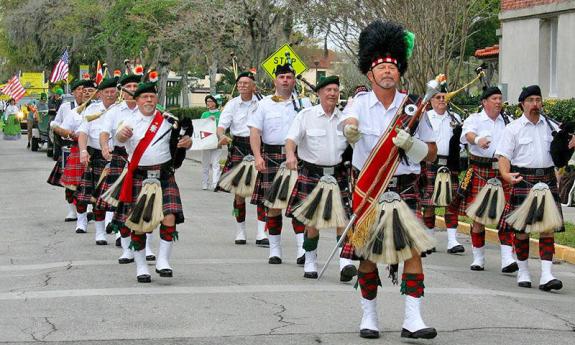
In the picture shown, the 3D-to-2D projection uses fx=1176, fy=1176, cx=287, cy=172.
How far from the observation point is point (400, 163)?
8078 mm

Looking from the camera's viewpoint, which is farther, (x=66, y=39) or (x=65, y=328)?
(x=66, y=39)

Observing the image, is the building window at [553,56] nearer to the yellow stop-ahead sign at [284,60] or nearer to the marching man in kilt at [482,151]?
the yellow stop-ahead sign at [284,60]

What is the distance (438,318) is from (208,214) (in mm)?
9204

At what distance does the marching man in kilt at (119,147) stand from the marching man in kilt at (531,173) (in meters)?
3.54

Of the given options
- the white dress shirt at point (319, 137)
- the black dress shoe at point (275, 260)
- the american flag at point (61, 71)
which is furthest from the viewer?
the american flag at point (61, 71)

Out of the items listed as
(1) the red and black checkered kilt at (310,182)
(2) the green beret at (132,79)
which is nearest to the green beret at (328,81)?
(1) the red and black checkered kilt at (310,182)

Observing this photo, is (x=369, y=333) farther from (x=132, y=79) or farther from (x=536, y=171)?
(x=132, y=79)

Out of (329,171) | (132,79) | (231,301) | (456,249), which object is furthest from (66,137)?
(231,301)

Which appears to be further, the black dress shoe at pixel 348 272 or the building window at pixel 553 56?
the building window at pixel 553 56

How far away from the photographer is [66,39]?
62.2 metres

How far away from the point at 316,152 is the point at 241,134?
10.6 ft

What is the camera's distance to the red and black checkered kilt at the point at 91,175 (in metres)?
14.2

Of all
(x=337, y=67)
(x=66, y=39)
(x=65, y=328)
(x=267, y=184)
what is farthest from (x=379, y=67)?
(x=337, y=67)

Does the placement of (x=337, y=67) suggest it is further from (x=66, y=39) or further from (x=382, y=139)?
(x=382, y=139)
